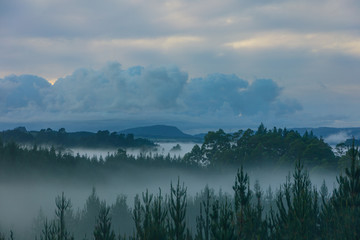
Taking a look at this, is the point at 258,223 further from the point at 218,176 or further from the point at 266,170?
the point at 218,176

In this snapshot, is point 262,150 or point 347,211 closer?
point 347,211

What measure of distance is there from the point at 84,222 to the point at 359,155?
136315 mm

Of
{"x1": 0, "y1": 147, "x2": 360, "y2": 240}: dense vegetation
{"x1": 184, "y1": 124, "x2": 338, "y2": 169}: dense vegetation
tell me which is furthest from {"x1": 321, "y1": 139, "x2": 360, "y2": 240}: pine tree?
{"x1": 184, "y1": 124, "x2": 338, "y2": 169}: dense vegetation

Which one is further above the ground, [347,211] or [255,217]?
[347,211]

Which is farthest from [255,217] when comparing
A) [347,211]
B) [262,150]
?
[262,150]

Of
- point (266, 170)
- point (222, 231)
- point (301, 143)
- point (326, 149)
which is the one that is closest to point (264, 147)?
point (266, 170)

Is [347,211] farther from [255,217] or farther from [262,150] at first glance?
[262,150]

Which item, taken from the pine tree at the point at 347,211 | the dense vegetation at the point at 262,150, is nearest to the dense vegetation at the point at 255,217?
the pine tree at the point at 347,211

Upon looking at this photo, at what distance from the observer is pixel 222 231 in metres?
15.5

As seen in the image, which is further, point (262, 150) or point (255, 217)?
point (262, 150)

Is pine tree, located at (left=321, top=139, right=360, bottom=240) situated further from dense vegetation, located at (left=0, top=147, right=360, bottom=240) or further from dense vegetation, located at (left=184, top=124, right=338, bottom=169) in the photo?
dense vegetation, located at (left=184, top=124, right=338, bottom=169)

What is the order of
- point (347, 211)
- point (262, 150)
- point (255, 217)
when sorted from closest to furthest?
point (347, 211)
point (255, 217)
point (262, 150)

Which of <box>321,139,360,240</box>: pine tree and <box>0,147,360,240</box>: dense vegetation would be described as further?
<box>321,139,360,240</box>: pine tree

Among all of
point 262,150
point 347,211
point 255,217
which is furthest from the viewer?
point 262,150
